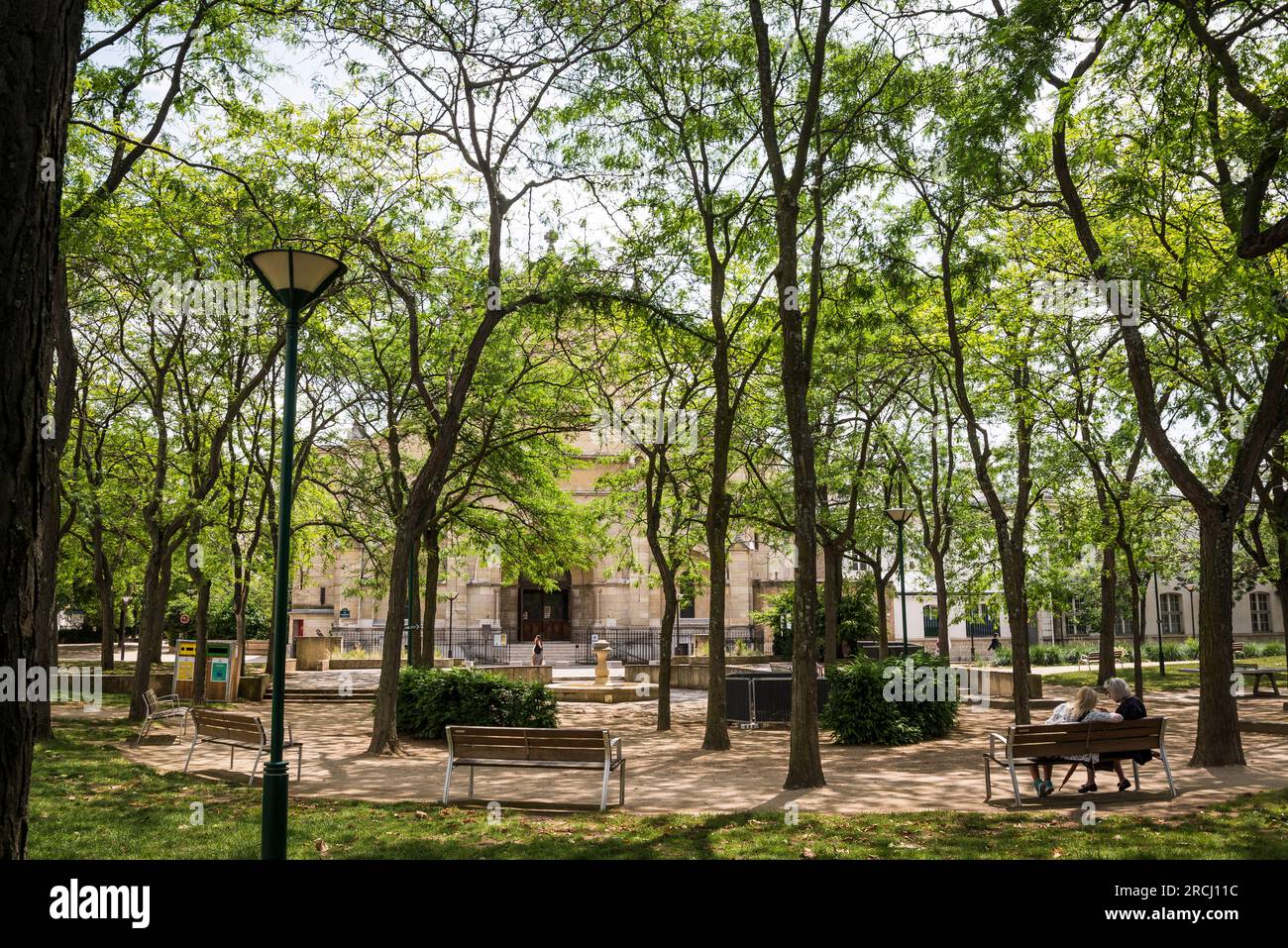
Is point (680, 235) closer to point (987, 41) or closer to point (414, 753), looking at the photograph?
point (987, 41)

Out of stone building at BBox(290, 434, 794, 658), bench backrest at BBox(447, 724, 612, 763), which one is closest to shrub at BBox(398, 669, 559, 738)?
bench backrest at BBox(447, 724, 612, 763)

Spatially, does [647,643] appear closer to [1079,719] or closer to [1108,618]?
[1108,618]

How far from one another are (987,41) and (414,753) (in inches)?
512

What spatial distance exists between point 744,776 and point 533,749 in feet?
13.0

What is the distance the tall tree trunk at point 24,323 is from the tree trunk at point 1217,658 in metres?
13.4

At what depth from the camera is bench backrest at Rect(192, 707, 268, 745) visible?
39.0 ft

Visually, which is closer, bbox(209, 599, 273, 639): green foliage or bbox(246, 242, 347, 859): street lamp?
bbox(246, 242, 347, 859): street lamp

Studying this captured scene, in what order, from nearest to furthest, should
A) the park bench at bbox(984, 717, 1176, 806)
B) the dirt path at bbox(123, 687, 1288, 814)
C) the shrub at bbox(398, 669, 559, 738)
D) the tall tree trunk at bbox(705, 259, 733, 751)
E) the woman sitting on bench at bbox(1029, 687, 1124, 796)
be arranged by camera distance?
1. the park bench at bbox(984, 717, 1176, 806)
2. the woman sitting on bench at bbox(1029, 687, 1124, 796)
3. the dirt path at bbox(123, 687, 1288, 814)
4. the tall tree trunk at bbox(705, 259, 733, 751)
5. the shrub at bbox(398, 669, 559, 738)

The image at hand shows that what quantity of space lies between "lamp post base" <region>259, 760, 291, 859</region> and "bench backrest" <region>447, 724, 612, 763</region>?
295cm

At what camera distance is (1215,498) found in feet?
44.4

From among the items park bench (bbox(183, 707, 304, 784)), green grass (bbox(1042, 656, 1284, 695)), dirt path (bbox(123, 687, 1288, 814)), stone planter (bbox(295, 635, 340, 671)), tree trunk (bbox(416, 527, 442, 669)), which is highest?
tree trunk (bbox(416, 527, 442, 669))

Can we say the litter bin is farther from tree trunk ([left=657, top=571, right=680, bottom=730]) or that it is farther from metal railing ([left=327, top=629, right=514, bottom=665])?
metal railing ([left=327, top=629, right=514, bottom=665])

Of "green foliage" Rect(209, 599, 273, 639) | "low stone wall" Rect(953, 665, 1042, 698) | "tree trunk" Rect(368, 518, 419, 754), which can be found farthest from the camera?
"green foliage" Rect(209, 599, 273, 639)
